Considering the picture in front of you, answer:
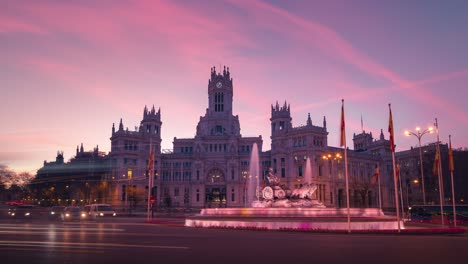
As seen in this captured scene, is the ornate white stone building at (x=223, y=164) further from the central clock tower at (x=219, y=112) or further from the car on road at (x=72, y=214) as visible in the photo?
the car on road at (x=72, y=214)

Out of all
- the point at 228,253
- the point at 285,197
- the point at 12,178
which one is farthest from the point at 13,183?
the point at 228,253

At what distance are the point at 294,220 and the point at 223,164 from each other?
9614cm

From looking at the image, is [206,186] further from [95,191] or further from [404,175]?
[404,175]

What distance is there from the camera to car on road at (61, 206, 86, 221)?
57344 millimetres

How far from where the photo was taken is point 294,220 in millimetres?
39688

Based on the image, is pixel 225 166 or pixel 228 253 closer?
pixel 228 253

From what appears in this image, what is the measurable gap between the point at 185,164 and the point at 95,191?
96.9 feet

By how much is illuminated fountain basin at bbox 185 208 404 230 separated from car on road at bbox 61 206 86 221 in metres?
17.8

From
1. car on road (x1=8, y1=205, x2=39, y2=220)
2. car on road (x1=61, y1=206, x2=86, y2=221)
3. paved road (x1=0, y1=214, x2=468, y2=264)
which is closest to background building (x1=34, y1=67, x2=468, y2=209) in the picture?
car on road (x1=8, y1=205, x2=39, y2=220)

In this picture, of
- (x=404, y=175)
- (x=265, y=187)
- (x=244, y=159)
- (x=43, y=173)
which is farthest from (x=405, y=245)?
(x=43, y=173)

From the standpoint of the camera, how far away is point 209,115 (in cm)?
14875

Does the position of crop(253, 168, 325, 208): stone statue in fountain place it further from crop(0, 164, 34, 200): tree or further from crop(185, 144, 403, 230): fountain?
crop(0, 164, 34, 200): tree

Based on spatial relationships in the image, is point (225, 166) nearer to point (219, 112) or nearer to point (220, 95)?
point (219, 112)

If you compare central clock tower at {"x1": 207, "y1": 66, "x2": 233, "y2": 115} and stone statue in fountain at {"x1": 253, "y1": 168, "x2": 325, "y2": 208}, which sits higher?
central clock tower at {"x1": 207, "y1": 66, "x2": 233, "y2": 115}
